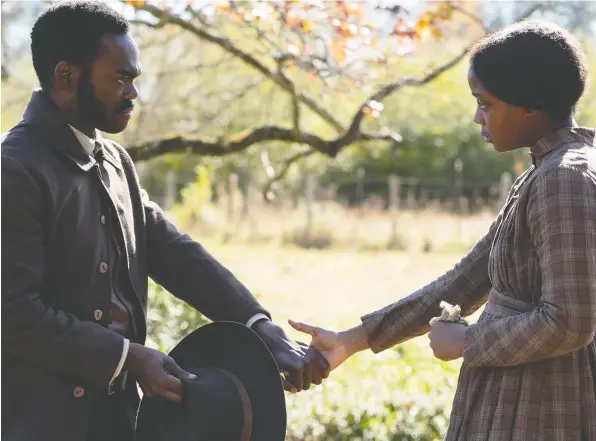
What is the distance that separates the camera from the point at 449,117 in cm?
2192

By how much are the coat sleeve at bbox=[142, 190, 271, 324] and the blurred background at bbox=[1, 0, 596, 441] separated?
4.04 ft

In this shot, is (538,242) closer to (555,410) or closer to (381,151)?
(555,410)

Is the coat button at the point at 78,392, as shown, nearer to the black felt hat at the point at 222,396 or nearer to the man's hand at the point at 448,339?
the black felt hat at the point at 222,396

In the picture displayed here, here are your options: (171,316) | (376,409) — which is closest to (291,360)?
(376,409)

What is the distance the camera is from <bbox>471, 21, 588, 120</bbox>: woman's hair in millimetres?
2260

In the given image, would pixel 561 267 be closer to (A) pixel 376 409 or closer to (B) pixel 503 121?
(B) pixel 503 121

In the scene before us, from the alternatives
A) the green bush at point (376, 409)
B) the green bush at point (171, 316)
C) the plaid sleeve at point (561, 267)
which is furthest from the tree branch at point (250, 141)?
the plaid sleeve at point (561, 267)

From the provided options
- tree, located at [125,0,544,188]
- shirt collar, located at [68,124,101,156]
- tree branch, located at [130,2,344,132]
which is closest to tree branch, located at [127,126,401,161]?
tree, located at [125,0,544,188]

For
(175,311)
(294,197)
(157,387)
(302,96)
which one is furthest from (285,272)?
Answer: (157,387)

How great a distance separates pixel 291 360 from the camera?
2883 millimetres

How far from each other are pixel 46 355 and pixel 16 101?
16.8 ft

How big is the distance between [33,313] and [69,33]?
788 millimetres

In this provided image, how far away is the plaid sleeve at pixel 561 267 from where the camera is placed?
6.99ft

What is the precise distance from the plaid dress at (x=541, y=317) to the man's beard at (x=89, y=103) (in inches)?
44.9
